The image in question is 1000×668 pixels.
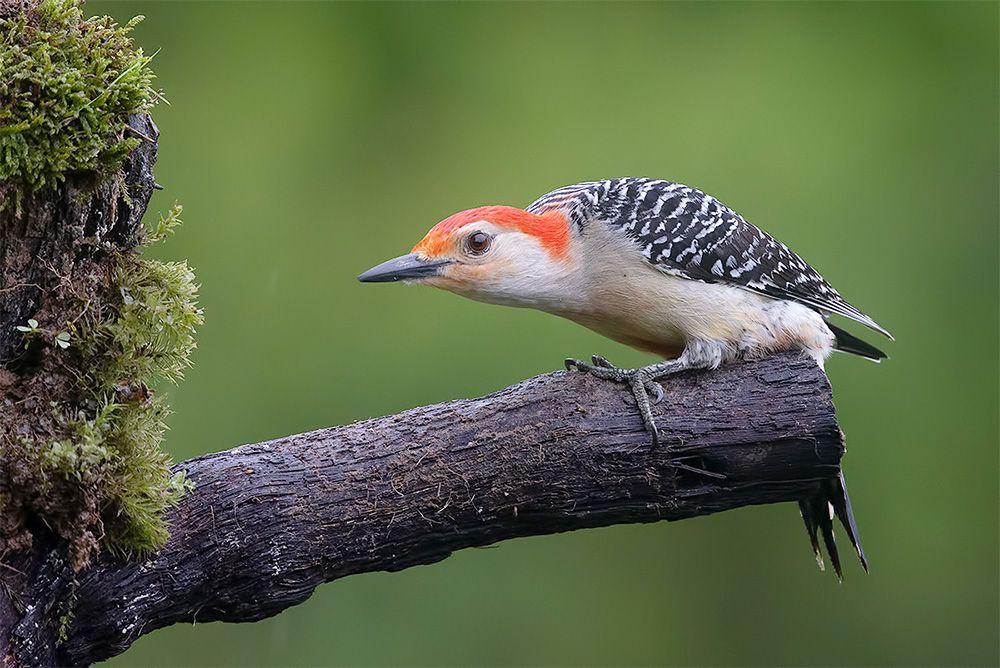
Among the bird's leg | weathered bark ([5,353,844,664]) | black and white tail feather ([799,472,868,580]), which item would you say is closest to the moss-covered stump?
weathered bark ([5,353,844,664])

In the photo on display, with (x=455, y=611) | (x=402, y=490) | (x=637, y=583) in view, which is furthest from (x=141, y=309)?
(x=637, y=583)

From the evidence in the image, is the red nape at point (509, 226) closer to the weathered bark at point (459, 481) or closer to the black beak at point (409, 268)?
the black beak at point (409, 268)

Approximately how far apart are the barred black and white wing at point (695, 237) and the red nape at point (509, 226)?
0.41 ft

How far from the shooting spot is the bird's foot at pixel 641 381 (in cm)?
307

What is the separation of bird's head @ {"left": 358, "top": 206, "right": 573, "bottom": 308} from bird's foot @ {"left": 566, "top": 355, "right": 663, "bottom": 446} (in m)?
0.35

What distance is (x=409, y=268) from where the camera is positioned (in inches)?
130

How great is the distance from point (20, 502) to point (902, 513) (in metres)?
4.51

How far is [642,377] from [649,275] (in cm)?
53

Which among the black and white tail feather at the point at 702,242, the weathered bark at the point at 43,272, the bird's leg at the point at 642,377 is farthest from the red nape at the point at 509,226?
the weathered bark at the point at 43,272

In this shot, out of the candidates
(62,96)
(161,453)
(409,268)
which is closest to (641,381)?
(409,268)

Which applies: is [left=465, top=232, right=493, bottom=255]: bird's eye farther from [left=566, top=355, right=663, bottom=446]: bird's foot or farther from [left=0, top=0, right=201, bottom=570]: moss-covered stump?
[left=0, top=0, right=201, bottom=570]: moss-covered stump

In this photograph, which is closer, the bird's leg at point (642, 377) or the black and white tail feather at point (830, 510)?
A: the bird's leg at point (642, 377)

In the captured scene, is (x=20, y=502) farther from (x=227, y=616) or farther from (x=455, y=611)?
(x=455, y=611)

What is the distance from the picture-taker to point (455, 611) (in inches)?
218
